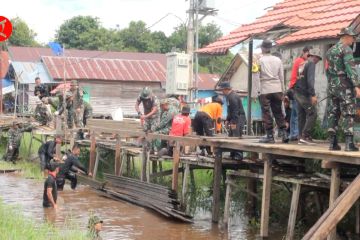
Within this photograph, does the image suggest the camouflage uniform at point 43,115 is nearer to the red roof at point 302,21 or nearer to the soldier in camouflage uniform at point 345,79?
the red roof at point 302,21

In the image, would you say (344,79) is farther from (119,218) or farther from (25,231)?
(119,218)

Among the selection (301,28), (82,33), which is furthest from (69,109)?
(82,33)

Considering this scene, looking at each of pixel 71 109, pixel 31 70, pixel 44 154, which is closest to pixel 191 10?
pixel 71 109

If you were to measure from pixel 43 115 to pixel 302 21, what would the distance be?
37.9 ft

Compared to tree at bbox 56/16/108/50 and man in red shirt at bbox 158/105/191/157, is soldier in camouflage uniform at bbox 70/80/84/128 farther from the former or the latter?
tree at bbox 56/16/108/50

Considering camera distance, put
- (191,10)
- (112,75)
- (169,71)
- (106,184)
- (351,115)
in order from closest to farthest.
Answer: (351,115)
(106,184)
(169,71)
(191,10)
(112,75)

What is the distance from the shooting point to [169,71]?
2217 centimetres

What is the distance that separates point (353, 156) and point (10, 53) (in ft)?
107

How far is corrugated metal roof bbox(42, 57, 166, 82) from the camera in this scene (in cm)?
3303

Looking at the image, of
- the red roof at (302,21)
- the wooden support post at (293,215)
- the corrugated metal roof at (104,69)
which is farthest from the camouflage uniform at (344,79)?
the corrugated metal roof at (104,69)

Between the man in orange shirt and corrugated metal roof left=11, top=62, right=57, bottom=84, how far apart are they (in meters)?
20.3

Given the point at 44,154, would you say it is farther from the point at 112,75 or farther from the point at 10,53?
the point at 10,53

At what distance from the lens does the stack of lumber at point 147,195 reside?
12559mm

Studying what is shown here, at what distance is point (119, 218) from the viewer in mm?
12727
